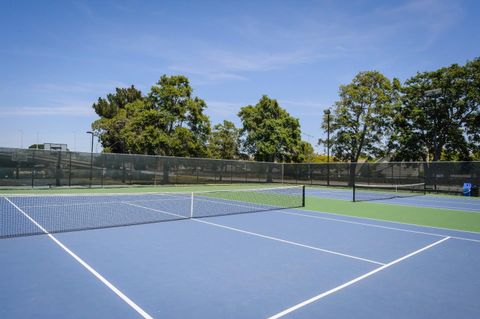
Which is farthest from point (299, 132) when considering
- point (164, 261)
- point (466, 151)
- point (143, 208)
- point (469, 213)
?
point (164, 261)

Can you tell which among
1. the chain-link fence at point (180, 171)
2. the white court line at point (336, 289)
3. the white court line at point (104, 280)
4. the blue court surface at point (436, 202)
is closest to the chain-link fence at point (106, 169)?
the chain-link fence at point (180, 171)

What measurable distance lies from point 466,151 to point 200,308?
113 feet

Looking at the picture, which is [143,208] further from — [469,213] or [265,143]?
[265,143]

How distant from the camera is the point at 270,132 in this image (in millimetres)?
38000

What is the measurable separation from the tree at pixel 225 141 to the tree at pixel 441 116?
859 inches

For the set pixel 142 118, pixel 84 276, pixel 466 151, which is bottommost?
pixel 84 276

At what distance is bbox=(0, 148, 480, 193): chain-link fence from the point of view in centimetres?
2138

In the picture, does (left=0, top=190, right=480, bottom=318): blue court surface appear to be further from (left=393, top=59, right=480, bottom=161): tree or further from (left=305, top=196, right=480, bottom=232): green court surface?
(left=393, top=59, right=480, bottom=161): tree

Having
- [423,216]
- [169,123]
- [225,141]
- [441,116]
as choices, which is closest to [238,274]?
[423,216]

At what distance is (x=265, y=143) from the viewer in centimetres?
3797

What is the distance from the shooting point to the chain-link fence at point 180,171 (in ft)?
70.1

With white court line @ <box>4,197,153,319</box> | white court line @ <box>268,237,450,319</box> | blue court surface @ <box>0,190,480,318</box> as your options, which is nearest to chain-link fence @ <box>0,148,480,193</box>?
white court line @ <box>4,197,153,319</box>

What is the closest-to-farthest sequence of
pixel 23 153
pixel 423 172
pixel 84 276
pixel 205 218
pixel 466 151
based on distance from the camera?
1. pixel 84 276
2. pixel 205 218
3. pixel 23 153
4. pixel 423 172
5. pixel 466 151

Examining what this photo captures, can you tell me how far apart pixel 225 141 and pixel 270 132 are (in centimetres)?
1136
